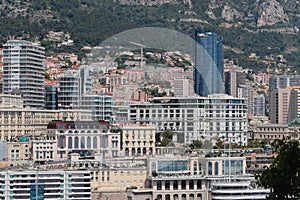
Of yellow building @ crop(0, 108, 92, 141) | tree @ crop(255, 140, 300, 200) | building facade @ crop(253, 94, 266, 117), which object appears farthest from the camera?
building facade @ crop(253, 94, 266, 117)

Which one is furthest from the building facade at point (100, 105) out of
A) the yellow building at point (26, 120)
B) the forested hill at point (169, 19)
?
the forested hill at point (169, 19)

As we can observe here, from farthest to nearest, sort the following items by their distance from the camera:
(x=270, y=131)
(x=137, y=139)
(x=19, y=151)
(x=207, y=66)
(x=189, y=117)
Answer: (x=207, y=66) < (x=270, y=131) < (x=189, y=117) < (x=137, y=139) < (x=19, y=151)

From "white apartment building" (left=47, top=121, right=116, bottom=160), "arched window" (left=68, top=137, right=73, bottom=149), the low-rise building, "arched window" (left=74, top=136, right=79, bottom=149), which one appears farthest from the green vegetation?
the low-rise building

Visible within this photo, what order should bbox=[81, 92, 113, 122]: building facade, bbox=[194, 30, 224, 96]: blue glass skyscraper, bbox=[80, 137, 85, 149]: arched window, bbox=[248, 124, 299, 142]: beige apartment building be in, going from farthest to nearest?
bbox=[248, 124, 299, 142]: beige apartment building → bbox=[194, 30, 224, 96]: blue glass skyscraper → bbox=[81, 92, 113, 122]: building facade → bbox=[80, 137, 85, 149]: arched window

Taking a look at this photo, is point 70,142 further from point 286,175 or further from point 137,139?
point 286,175

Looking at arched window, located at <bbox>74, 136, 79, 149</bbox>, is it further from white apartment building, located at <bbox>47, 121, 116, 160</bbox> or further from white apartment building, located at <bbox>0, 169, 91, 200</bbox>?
white apartment building, located at <bbox>0, 169, 91, 200</bbox>

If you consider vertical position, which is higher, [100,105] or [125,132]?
[100,105]

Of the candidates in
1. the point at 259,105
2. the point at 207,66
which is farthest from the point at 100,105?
the point at 259,105

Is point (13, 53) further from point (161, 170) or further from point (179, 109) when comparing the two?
point (161, 170)
